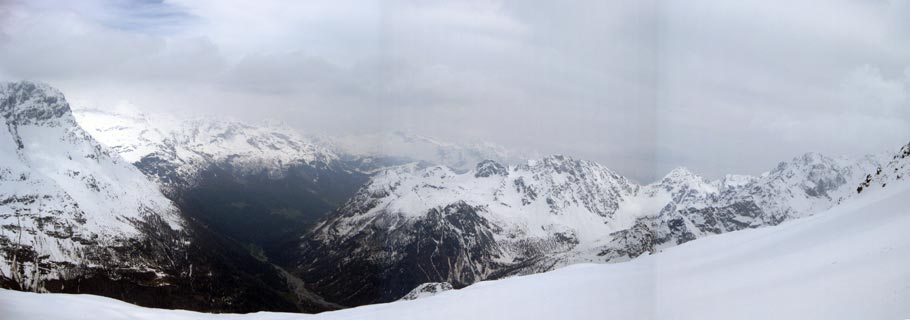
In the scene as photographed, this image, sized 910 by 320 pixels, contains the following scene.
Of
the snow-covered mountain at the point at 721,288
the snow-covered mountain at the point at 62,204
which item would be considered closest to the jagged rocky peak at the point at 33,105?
the snow-covered mountain at the point at 62,204

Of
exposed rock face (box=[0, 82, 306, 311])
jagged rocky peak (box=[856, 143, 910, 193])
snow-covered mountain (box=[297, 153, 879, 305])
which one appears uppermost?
jagged rocky peak (box=[856, 143, 910, 193])

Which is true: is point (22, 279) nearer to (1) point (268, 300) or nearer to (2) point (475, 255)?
(1) point (268, 300)

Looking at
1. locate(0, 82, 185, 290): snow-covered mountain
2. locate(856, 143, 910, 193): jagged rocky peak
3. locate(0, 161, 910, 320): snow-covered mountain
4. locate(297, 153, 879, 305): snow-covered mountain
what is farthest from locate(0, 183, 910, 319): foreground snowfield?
locate(297, 153, 879, 305): snow-covered mountain

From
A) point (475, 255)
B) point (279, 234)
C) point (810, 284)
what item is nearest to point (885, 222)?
point (810, 284)

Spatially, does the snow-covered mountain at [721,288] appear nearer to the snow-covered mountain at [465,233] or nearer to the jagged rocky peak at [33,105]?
the jagged rocky peak at [33,105]

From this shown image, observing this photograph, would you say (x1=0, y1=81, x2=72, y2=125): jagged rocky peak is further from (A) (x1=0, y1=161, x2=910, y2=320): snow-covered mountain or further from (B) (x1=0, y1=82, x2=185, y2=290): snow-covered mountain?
(A) (x1=0, y1=161, x2=910, y2=320): snow-covered mountain

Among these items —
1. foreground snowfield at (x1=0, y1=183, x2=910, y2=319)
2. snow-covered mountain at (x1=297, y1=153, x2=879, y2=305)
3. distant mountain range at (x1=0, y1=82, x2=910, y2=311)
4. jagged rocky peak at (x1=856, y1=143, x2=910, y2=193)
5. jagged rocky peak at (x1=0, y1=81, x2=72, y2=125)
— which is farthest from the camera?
snow-covered mountain at (x1=297, y1=153, x2=879, y2=305)
